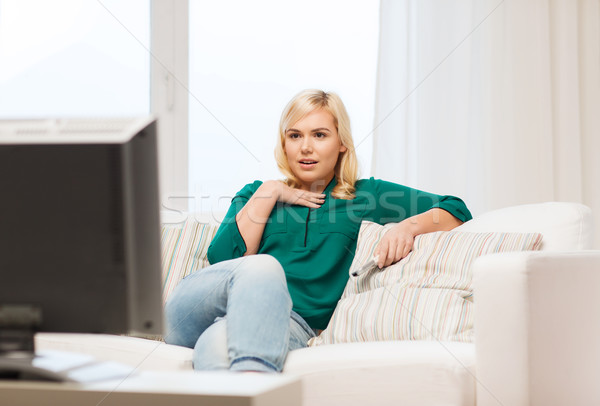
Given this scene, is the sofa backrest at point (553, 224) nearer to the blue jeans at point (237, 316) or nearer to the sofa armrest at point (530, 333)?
the sofa armrest at point (530, 333)

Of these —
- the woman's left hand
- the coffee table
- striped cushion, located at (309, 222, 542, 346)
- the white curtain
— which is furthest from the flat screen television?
the white curtain

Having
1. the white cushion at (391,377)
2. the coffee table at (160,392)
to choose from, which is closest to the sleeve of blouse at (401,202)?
the white cushion at (391,377)

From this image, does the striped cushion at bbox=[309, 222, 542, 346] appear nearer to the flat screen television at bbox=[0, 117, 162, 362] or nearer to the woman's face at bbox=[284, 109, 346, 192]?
the woman's face at bbox=[284, 109, 346, 192]

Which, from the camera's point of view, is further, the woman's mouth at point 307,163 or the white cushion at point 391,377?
the woman's mouth at point 307,163

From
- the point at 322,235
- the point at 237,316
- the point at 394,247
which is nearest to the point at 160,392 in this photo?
the point at 237,316

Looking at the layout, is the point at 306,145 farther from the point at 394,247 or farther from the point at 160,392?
the point at 160,392

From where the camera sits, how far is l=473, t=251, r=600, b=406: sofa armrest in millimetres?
1278

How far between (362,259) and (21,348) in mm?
1244

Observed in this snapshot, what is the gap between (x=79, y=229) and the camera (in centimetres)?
65

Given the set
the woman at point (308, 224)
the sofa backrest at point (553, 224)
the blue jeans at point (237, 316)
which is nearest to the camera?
the blue jeans at point (237, 316)

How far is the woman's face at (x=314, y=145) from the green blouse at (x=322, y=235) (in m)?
0.08

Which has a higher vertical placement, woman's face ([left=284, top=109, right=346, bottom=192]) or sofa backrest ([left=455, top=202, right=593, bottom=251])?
woman's face ([left=284, top=109, right=346, bottom=192])

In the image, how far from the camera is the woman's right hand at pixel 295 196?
6.45ft

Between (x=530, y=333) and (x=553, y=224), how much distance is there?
52 cm
